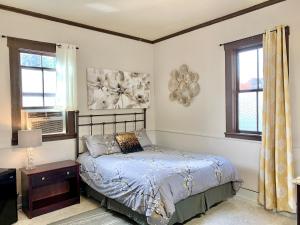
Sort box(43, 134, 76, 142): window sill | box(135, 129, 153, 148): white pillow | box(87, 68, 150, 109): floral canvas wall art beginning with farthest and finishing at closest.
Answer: box(135, 129, 153, 148): white pillow < box(87, 68, 150, 109): floral canvas wall art < box(43, 134, 76, 142): window sill

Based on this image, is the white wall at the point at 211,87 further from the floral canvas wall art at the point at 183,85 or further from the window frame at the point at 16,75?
the window frame at the point at 16,75

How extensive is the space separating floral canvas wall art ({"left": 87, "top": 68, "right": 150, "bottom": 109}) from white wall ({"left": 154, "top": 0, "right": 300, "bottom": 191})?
35 cm

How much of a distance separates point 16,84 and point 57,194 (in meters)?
1.68

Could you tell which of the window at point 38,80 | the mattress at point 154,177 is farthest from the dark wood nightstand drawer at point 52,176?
the window at point 38,80

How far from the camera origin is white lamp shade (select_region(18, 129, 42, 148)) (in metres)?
3.05

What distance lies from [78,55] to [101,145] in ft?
4.88

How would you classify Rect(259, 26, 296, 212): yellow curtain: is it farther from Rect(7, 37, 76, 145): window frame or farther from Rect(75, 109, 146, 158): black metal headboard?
Rect(7, 37, 76, 145): window frame

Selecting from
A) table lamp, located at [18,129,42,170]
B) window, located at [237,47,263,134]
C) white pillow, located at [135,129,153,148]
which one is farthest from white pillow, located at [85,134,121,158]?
window, located at [237,47,263,134]

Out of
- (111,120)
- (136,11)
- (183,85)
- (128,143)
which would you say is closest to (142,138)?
(128,143)

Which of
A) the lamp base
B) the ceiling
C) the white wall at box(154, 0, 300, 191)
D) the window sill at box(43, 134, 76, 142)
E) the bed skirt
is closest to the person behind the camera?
the bed skirt

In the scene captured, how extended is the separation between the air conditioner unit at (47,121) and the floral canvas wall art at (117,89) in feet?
1.73

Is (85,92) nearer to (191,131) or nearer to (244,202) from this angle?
(191,131)

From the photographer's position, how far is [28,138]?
308 cm

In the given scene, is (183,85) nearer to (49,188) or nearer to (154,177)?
(154,177)
